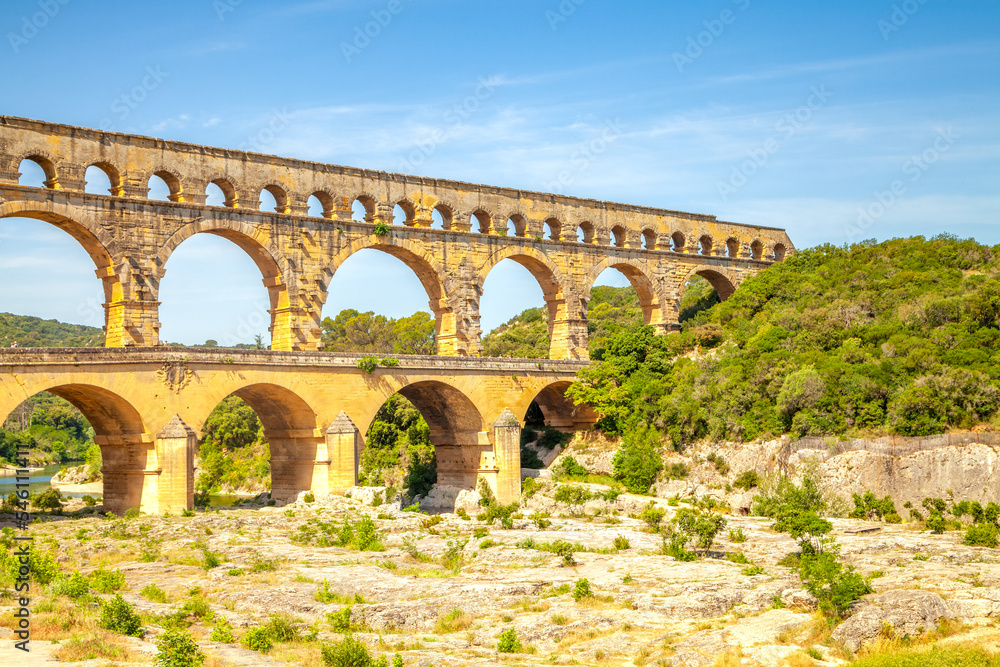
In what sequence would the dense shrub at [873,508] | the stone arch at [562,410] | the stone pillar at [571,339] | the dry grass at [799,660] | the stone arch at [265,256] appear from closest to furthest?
the dry grass at [799,660] < the dense shrub at [873,508] < the stone arch at [265,256] < the stone arch at [562,410] < the stone pillar at [571,339]

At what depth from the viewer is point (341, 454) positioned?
31719 mm

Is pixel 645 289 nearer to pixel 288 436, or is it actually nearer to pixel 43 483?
pixel 288 436

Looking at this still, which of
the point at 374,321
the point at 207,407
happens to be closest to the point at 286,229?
the point at 207,407

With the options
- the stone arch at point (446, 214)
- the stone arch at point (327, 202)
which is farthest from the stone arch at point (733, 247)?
the stone arch at point (327, 202)

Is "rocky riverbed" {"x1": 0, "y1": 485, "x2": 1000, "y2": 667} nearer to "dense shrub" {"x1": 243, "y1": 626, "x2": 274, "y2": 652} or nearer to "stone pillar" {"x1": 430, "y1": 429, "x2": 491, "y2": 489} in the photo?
"dense shrub" {"x1": 243, "y1": 626, "x2": 274, "y2": 652}

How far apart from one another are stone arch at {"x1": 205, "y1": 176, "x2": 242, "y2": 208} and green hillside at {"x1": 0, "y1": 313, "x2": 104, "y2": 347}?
5707 cm

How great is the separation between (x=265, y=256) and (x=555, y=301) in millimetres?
12956

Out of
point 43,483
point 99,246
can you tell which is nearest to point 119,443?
point 99,246

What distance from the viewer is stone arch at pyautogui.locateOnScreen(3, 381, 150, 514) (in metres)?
28.4

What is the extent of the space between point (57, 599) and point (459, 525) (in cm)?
1374

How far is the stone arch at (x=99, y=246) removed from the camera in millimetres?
30125

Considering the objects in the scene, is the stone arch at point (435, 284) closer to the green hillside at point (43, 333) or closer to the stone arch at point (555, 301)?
the stone arch at point (555, 301)

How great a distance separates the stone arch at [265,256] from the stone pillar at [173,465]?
21.4 ft

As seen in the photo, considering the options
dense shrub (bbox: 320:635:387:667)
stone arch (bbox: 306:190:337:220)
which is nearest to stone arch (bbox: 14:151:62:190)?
stone arch (bbox: 306:190:337:220)
